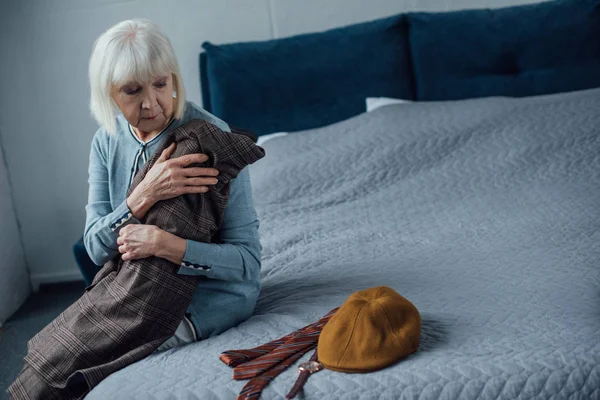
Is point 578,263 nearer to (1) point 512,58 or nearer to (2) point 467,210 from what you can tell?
(2) point 467,210

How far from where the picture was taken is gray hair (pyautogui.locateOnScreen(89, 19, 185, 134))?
1636mm

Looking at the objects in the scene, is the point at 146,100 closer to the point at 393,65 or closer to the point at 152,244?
the point at 152,244

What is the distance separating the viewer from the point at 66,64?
10.4 feet

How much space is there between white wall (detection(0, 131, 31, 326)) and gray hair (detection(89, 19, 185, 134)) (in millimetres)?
1713

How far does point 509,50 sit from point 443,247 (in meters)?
1.04

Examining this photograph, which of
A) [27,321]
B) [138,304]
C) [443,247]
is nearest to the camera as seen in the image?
[138,304]

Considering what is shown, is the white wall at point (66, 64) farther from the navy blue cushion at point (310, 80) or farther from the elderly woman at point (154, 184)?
the elderly woman at point (154, 184)

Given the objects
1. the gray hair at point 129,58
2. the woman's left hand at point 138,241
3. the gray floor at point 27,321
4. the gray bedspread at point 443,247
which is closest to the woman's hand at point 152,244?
the woman's left hand at point 138,241

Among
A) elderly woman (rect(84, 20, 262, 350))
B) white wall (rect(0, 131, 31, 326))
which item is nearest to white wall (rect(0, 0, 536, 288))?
white wall (rect(0, 131, 31, 326))

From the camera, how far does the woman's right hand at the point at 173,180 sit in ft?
5.33

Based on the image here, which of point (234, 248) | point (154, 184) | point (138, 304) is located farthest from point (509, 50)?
point (138, 304)

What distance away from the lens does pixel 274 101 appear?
282 centimetres

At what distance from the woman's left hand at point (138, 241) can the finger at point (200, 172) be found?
14 centimetres

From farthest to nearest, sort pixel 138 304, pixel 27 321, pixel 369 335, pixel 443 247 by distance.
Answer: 1. pixel 27 321
2. pixel 443 247
3. pixel 138 304
4. pixel 369 335
